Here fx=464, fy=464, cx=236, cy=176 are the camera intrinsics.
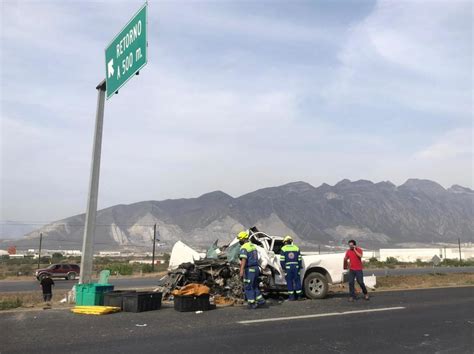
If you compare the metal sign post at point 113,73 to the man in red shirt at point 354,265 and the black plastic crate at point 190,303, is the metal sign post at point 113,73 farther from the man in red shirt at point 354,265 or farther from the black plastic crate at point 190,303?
the man in red shirt at point 354,265

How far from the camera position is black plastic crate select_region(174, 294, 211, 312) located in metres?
10.1

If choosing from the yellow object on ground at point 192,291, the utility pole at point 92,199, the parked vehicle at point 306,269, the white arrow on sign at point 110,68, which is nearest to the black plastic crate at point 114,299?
the yellow object on ground at point 192,291

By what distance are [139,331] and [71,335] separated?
1.10m

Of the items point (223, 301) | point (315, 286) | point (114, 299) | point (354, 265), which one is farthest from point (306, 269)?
point (114, 299)

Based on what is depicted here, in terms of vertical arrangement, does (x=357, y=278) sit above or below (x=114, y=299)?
above

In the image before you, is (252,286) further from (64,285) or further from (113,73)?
(64,285)

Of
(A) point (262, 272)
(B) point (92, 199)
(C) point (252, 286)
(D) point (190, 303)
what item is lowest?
(D) point (190, 303)

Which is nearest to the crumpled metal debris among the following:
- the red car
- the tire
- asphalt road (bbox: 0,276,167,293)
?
the tire

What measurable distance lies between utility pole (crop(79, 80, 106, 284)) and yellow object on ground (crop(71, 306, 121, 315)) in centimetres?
182

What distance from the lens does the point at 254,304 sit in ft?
35.2

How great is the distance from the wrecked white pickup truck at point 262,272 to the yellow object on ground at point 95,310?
2.74m

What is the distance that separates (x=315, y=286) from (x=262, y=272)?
1612 mm

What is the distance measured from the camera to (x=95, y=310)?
963cm

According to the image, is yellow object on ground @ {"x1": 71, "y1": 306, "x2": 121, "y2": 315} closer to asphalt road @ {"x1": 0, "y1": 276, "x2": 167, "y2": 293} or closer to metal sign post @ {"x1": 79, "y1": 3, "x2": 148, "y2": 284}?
metal sign post @ {"x1": 79, "y1": 3, "x2": 148, "y2": 284}
